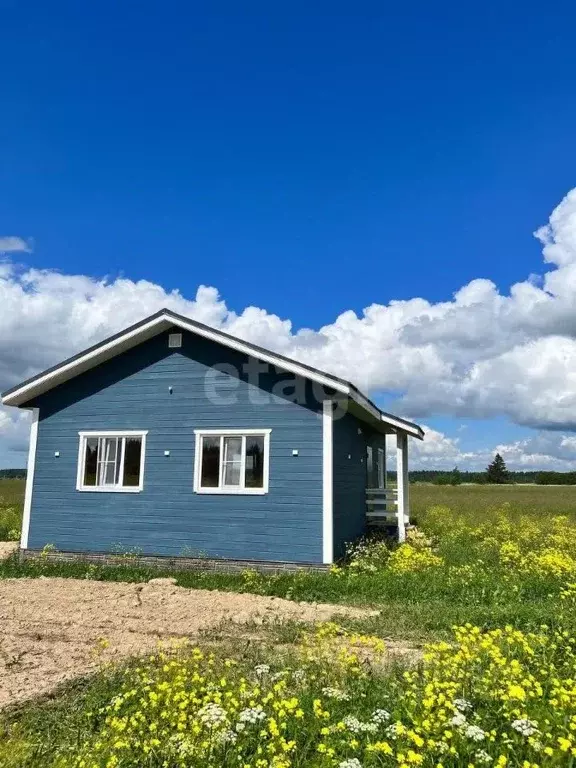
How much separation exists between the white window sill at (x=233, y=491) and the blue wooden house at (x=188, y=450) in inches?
1.2

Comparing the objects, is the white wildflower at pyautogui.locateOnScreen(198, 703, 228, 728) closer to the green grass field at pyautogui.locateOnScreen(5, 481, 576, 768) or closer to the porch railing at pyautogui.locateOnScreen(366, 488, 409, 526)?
the green grass field at pyautogui.locateOnScreen(5, 481, 576, 768)

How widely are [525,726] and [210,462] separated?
10.3 metres

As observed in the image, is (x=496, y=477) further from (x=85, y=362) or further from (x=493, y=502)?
(x=85, y=362)

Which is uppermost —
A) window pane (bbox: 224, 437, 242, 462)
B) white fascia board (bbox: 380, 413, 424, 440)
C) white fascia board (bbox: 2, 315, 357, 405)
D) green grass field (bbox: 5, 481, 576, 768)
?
white fascia board (bbox: 2, 315, 357, 405)

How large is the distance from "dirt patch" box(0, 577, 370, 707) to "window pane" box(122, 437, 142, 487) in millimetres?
2753

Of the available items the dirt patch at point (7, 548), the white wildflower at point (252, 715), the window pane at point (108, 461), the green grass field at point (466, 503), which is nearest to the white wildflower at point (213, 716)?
the white wildflower at point (252, 715)

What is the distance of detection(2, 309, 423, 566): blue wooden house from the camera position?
12.8 meters

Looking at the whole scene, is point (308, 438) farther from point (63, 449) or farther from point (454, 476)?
point (454, 476)

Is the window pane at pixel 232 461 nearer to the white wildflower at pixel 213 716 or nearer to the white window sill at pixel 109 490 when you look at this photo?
the white window sill at pixel 109 490

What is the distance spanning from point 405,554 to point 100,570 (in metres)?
6.77

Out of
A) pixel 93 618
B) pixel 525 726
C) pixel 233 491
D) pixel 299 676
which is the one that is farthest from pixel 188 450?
pixel 525 726

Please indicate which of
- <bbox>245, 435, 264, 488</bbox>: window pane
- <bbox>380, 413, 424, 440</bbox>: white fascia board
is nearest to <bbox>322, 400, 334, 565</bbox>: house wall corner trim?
<bbox>245, 435, 264, 488</bbox>: window pane

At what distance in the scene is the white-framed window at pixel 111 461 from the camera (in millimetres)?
14164

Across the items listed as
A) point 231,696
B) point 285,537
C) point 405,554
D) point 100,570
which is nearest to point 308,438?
point 285,537
